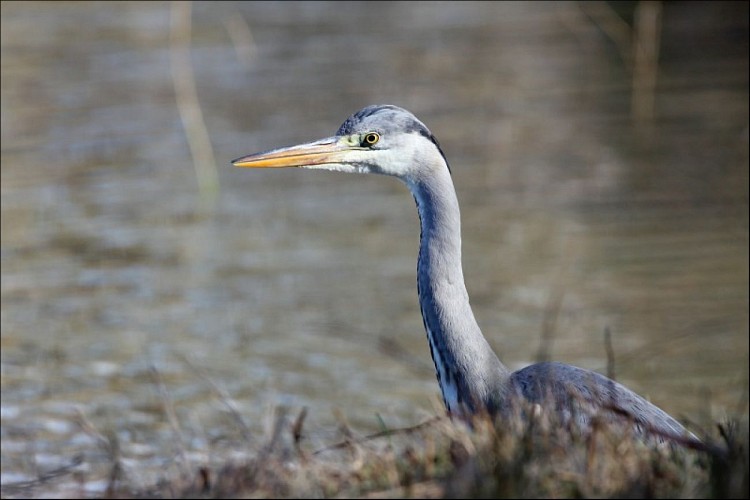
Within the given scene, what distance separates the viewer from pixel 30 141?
42.3 ft

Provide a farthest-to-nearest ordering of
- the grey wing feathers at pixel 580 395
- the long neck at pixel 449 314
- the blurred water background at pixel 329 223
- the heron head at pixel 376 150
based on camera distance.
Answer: the blurred water background at pixel 329 223 < the heron head at pixel 376 150 < the long neck at pixel 449 314 < the grey wing feathers at pixel 580 395

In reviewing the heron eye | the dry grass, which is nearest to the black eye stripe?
the heron eye

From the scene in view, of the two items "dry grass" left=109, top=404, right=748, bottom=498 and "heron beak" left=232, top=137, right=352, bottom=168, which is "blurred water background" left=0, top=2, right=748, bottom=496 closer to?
"dry grass" left=109, top=404, right=748, bottom=498

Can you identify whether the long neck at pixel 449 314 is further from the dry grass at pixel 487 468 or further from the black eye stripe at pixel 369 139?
the dry grass at pixel 487 468

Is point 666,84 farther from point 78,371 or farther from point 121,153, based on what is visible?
point 78,371

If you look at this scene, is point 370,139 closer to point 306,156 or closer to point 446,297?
point 306,156

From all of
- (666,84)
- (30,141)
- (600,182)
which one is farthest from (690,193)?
(30,141)

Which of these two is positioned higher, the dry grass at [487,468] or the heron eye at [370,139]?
the heron eye at [370,139]

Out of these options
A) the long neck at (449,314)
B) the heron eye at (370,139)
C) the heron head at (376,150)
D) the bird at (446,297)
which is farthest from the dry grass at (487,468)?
the heron eye at (370,139)

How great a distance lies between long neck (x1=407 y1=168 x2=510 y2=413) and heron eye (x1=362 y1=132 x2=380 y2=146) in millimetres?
226

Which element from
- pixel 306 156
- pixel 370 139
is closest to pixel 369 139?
pixel 370 139

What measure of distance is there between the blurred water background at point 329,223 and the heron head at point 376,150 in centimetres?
79

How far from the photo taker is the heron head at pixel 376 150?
4902 millimetres

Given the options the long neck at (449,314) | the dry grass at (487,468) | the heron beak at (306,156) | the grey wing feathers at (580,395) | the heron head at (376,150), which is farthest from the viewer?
the heron beak at (306,156)
